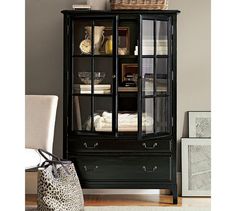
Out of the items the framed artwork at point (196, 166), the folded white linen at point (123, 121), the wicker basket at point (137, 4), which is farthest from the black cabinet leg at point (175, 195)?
the wicker basket at point (137, 4)

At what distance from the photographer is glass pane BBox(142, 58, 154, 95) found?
186 inches

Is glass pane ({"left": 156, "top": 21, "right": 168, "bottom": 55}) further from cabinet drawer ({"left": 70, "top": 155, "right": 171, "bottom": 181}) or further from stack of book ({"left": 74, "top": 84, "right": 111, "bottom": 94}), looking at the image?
cabinet drawer ({"left": 70, "top": 155, "right": 171, "bottom": 181})

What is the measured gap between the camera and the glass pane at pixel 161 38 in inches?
187

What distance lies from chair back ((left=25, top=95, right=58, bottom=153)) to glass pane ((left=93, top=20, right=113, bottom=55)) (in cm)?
55

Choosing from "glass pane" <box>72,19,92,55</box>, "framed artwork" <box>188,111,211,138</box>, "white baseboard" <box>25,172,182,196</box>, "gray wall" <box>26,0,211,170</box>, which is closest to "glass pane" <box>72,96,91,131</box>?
"glass pane" <box>72,19,92,55</box>

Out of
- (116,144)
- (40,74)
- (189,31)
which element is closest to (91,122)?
(116,144)

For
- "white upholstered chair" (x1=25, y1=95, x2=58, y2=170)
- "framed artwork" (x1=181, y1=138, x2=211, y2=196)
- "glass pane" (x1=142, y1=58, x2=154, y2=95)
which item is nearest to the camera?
"white upholstered chair" (x1=25, y1=95, x2=58, y2=170)

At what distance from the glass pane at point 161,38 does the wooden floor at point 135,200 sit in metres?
1.26

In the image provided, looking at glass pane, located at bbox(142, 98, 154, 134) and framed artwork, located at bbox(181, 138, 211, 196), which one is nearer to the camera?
glass pane, located at bbox(142, 98, 154, 134)

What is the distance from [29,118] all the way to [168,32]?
136 cm

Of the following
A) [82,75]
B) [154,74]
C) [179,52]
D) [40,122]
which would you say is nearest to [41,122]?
[40,122]

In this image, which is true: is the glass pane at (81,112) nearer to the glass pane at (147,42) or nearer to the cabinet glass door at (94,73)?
the cabinet glass door at (94,73)

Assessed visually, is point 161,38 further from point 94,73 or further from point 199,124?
point 199,124

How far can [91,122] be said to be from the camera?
4719 mm
